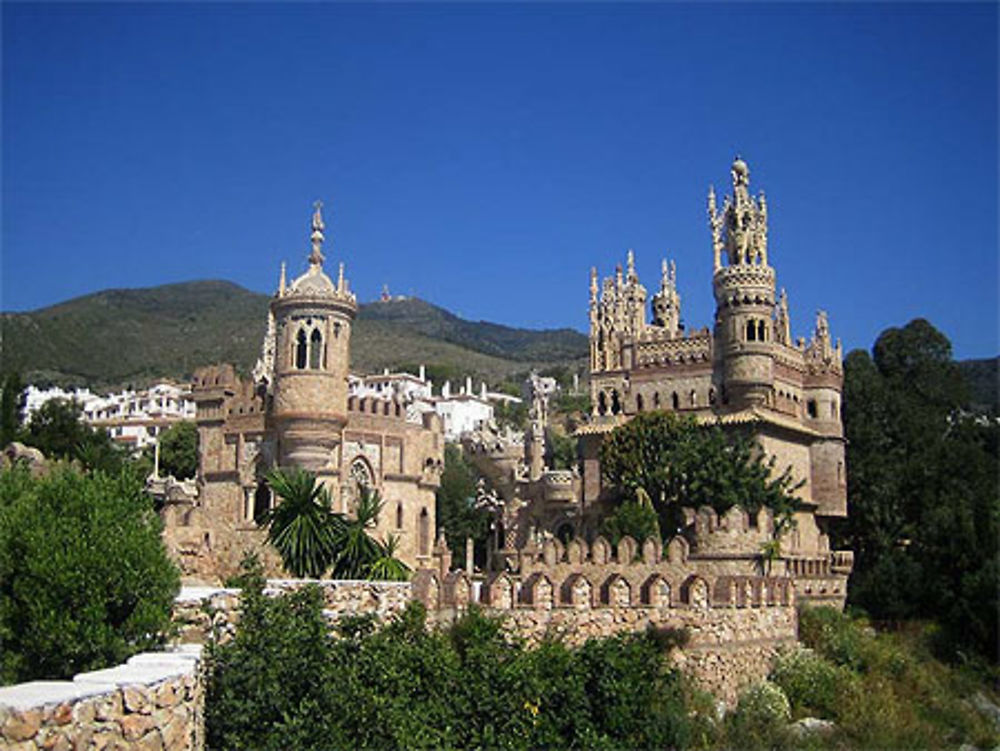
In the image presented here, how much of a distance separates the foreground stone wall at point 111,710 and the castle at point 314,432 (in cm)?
2318

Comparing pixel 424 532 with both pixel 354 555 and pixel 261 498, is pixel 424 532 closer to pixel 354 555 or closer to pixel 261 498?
pixel 261 498

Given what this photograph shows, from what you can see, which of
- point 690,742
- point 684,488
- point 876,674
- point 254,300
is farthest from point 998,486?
point 254,300

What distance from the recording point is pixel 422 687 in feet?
50.5

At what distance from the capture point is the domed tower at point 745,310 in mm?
38000

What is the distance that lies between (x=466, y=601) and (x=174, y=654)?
9.66 m

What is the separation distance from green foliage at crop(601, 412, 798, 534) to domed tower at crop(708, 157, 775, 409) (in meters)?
1.88

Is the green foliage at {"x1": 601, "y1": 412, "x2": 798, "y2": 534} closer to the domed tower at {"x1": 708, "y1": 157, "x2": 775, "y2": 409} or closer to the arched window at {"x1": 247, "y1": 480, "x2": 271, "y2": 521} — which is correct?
the domed tower at {"x1": 708, "y1": 157, "x2": 775, "y2": 409}

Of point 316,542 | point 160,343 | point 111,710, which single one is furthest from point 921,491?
point 160,343

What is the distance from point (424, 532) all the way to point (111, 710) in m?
32.6

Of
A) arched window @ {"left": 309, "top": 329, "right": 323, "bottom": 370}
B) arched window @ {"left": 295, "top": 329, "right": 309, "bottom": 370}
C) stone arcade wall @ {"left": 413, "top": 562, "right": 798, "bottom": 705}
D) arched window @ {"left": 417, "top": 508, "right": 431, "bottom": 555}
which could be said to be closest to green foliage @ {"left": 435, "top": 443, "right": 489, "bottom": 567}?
arched window @ {"left": 417, "top": 508, "right": 431, "bottom": 555}

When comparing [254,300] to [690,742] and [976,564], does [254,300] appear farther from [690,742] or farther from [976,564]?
[690,742]

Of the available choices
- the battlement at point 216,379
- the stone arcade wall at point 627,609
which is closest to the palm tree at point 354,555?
the stone arcade wall at point 627,609

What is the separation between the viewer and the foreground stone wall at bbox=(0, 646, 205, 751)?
7551 millimetres

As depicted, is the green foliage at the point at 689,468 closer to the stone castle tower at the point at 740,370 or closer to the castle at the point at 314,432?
the stone castle tower at the point at 740,370
